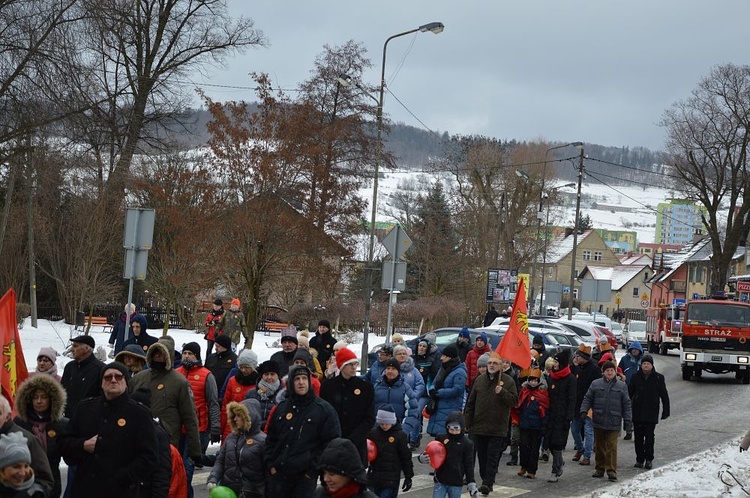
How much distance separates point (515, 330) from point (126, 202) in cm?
2825

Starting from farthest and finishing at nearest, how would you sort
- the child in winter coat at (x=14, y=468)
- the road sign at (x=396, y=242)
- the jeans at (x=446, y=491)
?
the road sign at (x=396, y=242)
the jeans at (x=446, y=491)
the child in winter coat at (x=14, y=468)

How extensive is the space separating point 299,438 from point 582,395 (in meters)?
9.25

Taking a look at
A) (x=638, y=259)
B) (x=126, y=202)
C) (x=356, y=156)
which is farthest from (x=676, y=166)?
(x=638, y=259)

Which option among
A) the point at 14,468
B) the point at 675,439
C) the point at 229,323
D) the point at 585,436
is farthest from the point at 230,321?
the point at 14,468

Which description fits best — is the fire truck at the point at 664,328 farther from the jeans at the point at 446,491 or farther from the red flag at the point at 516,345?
the jeans at the point at 446,491

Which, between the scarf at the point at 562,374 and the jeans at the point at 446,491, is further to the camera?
the scarf at the point at 562,374

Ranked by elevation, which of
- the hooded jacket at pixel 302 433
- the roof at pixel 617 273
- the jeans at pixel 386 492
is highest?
the roof at pixel 617 273

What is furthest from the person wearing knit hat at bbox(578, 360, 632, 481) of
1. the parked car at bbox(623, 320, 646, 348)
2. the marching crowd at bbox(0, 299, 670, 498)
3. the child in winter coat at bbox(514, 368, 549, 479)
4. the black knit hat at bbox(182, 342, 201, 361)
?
the parked car at bbox(623, 320, 646, 348)

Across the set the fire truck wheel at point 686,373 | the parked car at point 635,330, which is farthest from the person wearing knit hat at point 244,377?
the parked car at point 635,330

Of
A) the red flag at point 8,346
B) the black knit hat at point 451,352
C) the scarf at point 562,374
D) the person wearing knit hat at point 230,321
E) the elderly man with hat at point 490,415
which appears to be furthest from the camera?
the person wearing knit hat at point 230,321

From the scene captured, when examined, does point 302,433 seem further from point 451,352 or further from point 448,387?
point 451,352

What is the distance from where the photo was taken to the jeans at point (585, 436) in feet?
50.9

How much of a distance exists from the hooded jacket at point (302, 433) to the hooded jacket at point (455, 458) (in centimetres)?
223

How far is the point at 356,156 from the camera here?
4347cm
